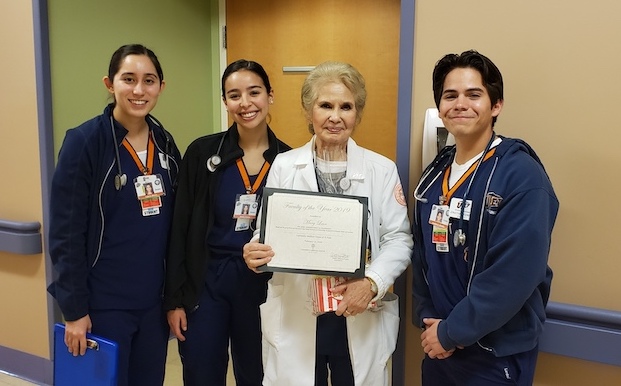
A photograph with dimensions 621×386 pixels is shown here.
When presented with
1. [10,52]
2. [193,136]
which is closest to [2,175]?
[10,52]

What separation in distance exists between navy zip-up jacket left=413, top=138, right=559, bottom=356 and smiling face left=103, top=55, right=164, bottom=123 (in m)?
1.03

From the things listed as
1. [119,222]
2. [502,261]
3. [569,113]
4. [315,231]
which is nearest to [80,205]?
[119,222]

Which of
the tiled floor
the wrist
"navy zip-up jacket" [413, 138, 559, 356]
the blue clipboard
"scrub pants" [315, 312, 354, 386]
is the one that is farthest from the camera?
the tiled floor

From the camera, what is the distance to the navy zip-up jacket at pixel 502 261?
122 centimetres

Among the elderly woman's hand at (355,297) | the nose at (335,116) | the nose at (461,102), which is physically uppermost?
the nose at (461,102)

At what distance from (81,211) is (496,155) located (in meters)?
1.27

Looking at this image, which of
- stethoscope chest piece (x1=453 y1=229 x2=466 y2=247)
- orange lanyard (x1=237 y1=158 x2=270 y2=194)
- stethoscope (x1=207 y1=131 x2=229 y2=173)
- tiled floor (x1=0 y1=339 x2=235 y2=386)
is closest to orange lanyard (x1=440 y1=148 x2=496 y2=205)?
stethoscope chest piece (x1=453 y1=229 x2=466 y2=247)

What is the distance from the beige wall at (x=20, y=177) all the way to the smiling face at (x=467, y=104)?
6.54 feet

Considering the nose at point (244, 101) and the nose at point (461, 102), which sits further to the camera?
the nose at point (244, 101)

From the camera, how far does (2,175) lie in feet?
8.46

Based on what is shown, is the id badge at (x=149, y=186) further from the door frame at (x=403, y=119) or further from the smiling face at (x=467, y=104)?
the smiling face at (x=467, y=104)

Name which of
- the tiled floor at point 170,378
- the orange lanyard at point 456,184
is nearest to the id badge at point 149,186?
the orange lanyard at point 456,184

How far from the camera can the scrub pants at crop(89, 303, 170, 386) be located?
174 cm

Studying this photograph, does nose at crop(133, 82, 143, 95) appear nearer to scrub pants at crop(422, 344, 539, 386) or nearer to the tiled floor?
scrub pants at crop(422, 344, 539, 386)
